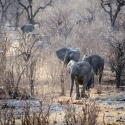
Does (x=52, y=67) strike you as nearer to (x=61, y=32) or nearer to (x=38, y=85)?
(x=38, y=85)

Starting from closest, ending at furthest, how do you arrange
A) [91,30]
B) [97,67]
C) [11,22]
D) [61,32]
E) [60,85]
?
[60,85] → [97,67] → [91,30] → [61,32] → [11,22]

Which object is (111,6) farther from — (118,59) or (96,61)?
(118,59)

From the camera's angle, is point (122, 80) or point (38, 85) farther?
point (122, 80)

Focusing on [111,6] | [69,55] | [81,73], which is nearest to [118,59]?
[69,55]

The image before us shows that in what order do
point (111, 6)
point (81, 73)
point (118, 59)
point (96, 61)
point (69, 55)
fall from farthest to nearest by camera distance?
point (111, 6) → point (69, 55) → point (96, 61) → point (118, 59) → point (81, 73)

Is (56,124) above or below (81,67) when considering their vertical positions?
below

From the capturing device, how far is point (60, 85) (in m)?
10.4

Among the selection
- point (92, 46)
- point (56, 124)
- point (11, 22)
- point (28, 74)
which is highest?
point (11, 22)

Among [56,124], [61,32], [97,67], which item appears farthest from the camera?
[61,32]

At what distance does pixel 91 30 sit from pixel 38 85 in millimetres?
9127

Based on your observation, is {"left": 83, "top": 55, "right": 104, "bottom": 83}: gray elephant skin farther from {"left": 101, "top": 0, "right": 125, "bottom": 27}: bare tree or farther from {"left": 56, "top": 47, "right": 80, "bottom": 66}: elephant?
{"left": 101, "top": 0, "right": 125, "bottom": 27}: bare tree

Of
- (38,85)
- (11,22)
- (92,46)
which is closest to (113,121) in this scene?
(38,85)

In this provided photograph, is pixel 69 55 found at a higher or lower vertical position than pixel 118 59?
higher

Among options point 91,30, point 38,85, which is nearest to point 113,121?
point 38,85
